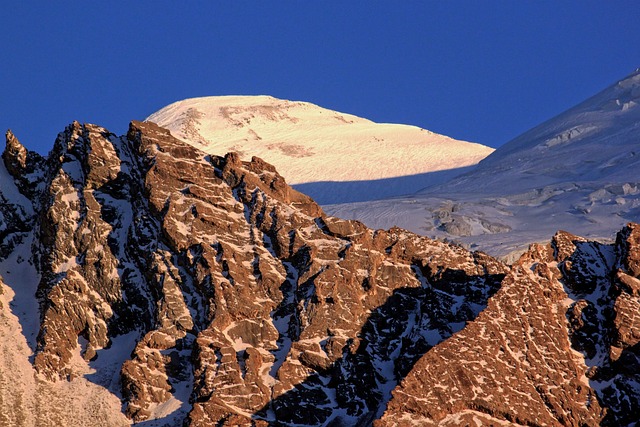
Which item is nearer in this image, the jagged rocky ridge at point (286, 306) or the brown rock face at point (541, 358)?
the brown rock face at point (541, 358)

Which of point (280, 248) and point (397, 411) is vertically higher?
point (280, 248)

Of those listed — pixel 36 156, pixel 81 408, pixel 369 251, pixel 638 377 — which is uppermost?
pixel 36 156

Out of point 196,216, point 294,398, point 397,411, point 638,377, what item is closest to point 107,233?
point 196,216

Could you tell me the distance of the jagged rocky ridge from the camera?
139 m

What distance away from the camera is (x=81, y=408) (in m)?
153

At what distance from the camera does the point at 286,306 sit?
158125mm

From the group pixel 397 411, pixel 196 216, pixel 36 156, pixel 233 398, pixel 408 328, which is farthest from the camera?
pixel 36 156

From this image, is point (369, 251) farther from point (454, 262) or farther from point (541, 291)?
point (541, 291)

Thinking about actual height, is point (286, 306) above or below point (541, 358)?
above

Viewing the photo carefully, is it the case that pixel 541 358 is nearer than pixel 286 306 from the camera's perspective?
Yes

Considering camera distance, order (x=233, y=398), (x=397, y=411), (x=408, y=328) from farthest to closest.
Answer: (x=408, y=328), (x=233, y=398), (x=397, y=411)

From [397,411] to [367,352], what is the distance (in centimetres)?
1823

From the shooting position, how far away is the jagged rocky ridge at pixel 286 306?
457ft

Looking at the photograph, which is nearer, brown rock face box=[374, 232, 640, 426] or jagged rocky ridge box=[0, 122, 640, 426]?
brown rock face box=[374, 232, 640, 426]
